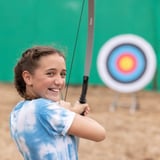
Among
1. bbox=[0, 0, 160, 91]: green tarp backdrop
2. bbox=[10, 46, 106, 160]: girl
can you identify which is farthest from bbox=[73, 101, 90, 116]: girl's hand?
bbox=[0, 0, 160, 91]: green tarp backdrop

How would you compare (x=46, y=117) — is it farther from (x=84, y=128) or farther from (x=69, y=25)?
(x=69, y=25)

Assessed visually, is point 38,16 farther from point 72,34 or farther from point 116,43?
point 116,43

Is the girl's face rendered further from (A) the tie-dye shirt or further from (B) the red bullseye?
(B) the red bullseye

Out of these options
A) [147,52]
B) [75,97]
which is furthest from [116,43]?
[75,97]

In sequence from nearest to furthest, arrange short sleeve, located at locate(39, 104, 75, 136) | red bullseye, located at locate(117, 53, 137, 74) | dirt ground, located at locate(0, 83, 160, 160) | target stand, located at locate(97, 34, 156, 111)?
short sleeve, located at locate(39, 104, 75, 136), dirt ground, located at locate(0, 83, 160, 160), target stand, located at locate(97, 34, 156, 111), red bullseye, located at locate(117, 53, 137, 74)

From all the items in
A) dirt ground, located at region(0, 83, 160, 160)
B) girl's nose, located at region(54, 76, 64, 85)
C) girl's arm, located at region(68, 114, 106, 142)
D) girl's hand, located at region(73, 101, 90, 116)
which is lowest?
dirt ground, located at region(0, 83, 160, 160)

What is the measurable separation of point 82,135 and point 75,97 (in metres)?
4.56

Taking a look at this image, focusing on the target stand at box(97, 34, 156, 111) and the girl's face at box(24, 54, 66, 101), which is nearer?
the girl's face at box(24, 54, 66, 101)

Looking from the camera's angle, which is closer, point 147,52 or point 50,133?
point 50,133

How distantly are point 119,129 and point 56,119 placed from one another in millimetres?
2985

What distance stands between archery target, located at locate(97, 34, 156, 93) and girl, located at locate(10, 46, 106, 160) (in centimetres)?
414

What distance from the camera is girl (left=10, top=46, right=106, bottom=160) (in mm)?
1249

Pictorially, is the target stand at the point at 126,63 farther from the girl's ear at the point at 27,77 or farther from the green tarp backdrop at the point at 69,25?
the girl's ear at the point at 27,77

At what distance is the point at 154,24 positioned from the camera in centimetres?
635
